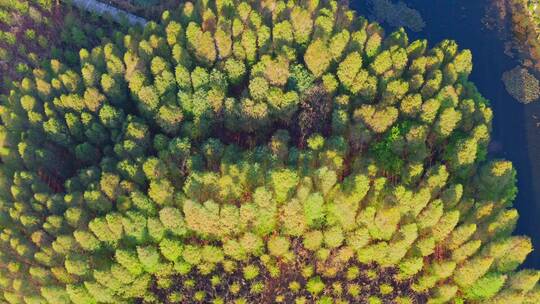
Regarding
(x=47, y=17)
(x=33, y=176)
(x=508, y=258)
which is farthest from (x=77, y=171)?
(x=508, y=258)

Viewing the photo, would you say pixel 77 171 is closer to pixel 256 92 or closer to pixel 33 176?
pixel 33 176

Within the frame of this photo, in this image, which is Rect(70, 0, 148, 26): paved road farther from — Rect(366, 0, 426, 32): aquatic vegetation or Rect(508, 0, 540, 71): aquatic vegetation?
Rect(508, 0, 540, 71): aquatic vegetation

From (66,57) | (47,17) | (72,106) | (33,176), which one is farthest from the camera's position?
(47,17)

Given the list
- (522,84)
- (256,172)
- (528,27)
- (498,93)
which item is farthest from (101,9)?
(528,27)

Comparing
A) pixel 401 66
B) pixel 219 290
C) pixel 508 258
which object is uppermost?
pixel 401 66

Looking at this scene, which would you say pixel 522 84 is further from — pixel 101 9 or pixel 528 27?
pixel 101 9

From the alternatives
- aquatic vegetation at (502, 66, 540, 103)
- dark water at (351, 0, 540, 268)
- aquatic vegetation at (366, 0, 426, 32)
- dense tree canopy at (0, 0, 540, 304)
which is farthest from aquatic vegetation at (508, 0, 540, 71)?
dense tree canopy at (0, 0, 540, 304)

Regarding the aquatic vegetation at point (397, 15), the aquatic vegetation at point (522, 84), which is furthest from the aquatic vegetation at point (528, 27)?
the aquatic vegetation at point (397, 15)
